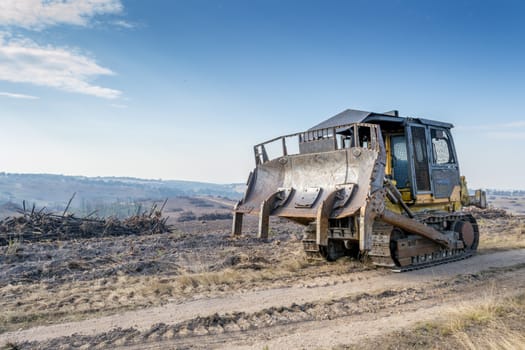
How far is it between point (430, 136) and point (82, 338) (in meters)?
8.66

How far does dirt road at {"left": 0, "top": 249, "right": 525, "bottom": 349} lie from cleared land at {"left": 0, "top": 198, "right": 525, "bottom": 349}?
2 cm

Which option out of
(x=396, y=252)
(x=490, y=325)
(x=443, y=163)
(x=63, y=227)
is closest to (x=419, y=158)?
(x=443, y=163)

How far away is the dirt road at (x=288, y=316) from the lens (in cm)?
508

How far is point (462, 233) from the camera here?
1088 cm

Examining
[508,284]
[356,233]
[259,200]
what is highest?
[259,200]

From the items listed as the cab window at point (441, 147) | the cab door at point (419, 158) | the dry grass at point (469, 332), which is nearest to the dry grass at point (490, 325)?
the dry grass at point (469, 332)

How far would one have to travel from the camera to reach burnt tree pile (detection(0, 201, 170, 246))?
15.6 metres

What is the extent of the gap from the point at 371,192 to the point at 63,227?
13.2 meters

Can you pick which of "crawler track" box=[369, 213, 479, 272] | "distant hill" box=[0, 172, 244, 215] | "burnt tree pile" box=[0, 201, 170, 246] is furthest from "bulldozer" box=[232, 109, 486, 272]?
"distant hill" box=[0, 172, 244, 215]

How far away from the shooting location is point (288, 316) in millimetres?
5961

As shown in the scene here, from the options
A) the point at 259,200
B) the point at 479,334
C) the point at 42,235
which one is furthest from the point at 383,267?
the point at 42,235

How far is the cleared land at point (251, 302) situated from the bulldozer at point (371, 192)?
1.77 feet

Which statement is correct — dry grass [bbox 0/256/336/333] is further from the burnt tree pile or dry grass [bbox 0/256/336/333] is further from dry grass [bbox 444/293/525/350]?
the burnt tree pile

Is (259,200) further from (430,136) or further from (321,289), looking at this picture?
(430,136)
